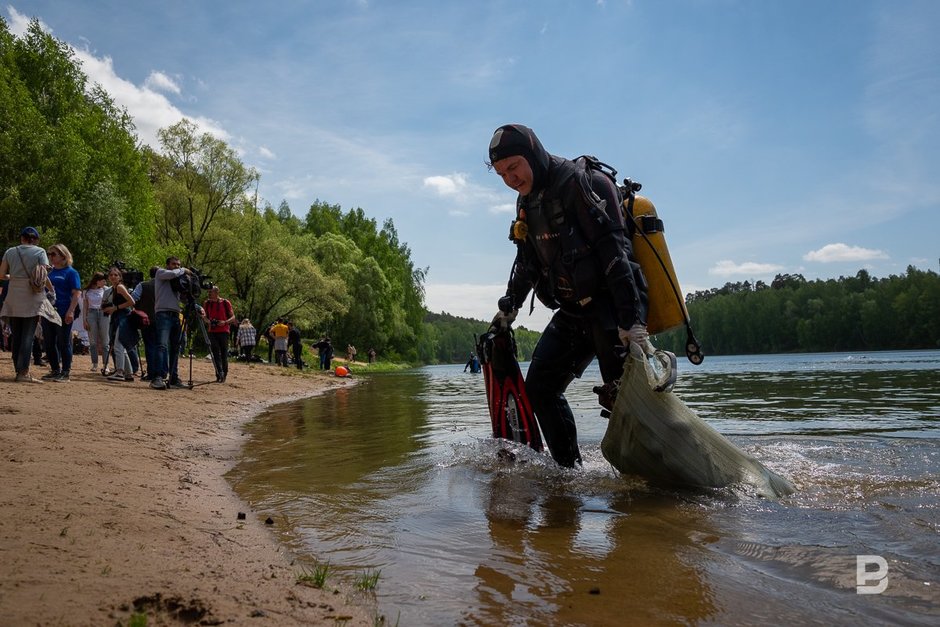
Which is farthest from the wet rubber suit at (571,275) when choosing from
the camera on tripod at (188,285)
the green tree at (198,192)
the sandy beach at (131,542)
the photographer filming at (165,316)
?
the green tree at (198,192)

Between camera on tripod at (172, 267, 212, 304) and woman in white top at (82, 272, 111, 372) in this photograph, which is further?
woman in white top at (82, 272, 111, 372)

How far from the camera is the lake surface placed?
186 cm

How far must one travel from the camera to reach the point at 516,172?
397cm

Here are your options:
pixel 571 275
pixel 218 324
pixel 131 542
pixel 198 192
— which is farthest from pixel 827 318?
pixel 131 542

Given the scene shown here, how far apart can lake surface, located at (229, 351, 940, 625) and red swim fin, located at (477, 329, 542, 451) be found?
0.62 ft

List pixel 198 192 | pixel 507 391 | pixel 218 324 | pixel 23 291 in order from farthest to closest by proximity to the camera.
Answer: pixel 198 192, pixel 218 324, pixel 23 291, pixel 507 391

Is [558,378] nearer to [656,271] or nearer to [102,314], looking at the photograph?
[656,271]

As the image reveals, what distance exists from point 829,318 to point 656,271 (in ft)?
406

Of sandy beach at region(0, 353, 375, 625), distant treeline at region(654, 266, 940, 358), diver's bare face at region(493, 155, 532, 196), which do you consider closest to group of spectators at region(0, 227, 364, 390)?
sandy beach at region(0, 353, 375, 625)

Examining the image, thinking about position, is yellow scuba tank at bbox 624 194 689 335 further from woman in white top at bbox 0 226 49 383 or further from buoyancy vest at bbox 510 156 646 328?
woman in white top at bbox 0 226 49 383

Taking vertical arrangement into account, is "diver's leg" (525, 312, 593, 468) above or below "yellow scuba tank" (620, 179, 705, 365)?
below

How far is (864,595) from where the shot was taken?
74.9 inches

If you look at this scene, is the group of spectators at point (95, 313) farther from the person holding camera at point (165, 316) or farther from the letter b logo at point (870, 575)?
the letter b logo at point (870, 575)

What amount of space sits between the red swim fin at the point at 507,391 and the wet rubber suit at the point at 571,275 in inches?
11.6
